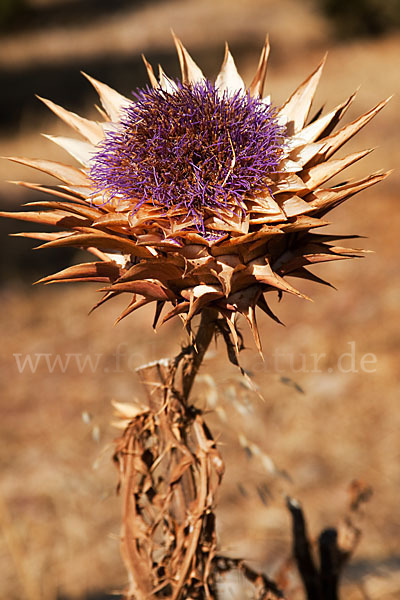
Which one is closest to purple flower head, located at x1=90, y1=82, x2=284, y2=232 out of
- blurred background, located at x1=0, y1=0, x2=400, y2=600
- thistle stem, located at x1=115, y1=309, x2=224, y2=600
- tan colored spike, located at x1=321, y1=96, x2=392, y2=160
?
tan colored spike, located at x1=321, y1=96, x2=392, y2=160

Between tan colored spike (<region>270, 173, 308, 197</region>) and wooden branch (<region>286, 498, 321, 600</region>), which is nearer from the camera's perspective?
tan colored spike (<region>270, 173, 308, 197</region>)

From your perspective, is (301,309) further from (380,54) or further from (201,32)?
(201,32)

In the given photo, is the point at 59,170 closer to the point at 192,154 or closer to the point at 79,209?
the point at 79,209

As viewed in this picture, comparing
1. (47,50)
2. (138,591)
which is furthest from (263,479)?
(47,50)

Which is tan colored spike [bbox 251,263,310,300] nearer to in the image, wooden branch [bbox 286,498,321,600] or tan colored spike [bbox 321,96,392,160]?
tan colored spike [bbox 321,96,392,160]

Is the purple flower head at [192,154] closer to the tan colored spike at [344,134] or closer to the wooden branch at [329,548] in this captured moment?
the tan colored spike at [344,134]

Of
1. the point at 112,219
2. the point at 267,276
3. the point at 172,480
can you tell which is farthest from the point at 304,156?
the point at 172,480

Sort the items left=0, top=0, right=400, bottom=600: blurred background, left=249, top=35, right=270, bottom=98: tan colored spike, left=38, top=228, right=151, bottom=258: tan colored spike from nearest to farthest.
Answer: left=38, top=228, right=151, bottom=258: tan colored spike < left=249, top=35, right=270, bottom=98: tan colored spike < left=0, top=0, right=400, bottom=600: blurred background
